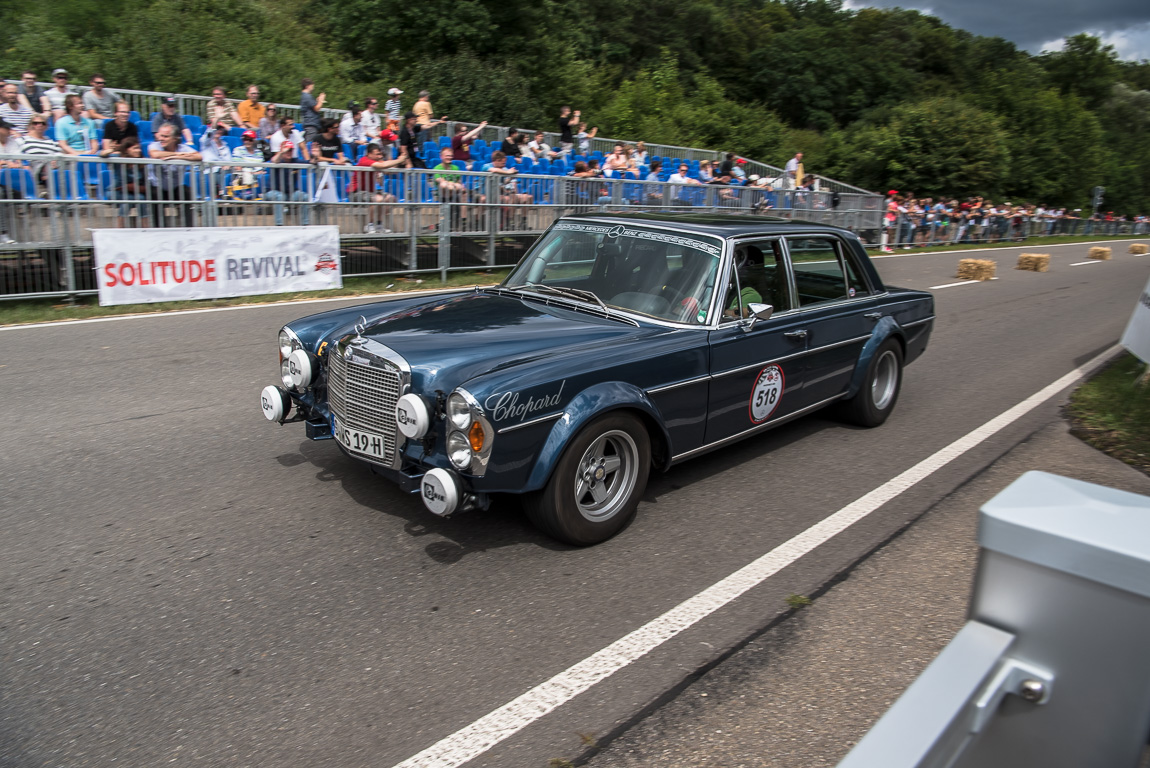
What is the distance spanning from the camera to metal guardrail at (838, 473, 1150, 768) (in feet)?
4.78

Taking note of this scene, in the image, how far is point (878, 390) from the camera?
6.65m

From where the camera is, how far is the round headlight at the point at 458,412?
367cm

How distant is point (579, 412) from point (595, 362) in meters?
0.32

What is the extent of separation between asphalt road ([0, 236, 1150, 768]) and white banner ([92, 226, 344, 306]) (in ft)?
10.1

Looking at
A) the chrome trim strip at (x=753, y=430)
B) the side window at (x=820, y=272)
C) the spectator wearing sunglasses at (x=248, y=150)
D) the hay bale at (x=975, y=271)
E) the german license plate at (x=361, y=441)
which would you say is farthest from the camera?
the hay bale at (x=975, y=271)

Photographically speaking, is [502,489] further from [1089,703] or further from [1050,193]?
[1050,193]

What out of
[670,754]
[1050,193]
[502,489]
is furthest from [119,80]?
[1050,193]

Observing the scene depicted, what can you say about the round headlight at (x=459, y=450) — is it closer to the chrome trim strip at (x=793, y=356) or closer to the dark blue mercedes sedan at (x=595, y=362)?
the dark blue mercedes sedan at (x=595, y=362)

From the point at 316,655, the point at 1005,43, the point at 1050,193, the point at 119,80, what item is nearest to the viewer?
the point at 316,655

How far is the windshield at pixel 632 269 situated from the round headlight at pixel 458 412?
61.1 inches

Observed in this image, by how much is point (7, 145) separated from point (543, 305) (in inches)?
346

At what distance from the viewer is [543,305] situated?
5.09 meters

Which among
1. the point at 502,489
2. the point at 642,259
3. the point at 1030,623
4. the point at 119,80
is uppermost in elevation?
the point at 119,80

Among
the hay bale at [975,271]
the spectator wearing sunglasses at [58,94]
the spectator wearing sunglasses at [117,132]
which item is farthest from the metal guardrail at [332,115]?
the hay bale at [975,271]
